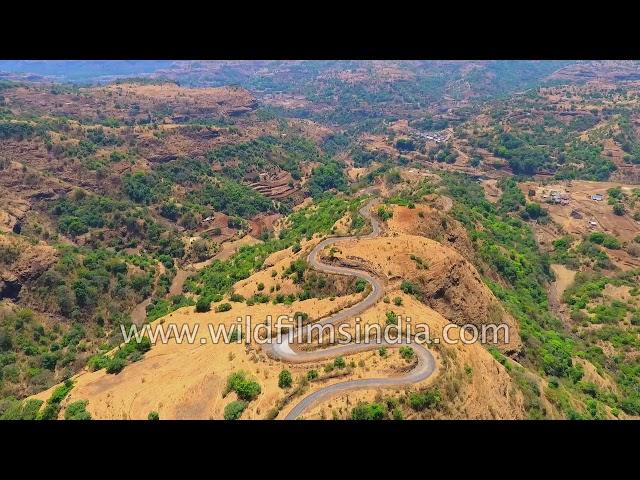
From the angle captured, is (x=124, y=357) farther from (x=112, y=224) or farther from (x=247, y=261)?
(x=112, y=224)

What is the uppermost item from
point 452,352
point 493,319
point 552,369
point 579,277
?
point 452,352

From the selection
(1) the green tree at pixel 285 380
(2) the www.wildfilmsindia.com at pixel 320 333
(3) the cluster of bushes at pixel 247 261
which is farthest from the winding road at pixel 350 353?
(3) the cluster of bushes at pixel 247 261

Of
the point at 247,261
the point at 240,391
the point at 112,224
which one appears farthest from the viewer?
the point at 112,224

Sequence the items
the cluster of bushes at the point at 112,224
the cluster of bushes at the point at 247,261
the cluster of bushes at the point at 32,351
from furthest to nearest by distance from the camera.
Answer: the cluster of bushes at the point at 112,224, the cluster of bushes at the point at 247,261, the cluster of bushes at the point at 32,351

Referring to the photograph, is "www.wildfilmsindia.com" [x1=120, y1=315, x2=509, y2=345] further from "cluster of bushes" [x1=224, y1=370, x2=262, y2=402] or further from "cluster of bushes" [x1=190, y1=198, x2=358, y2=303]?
"cluster of bushes" [x1=190, y1=198, x2=358, y2=303]

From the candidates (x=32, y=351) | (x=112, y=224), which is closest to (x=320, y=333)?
(x=32, y=351)

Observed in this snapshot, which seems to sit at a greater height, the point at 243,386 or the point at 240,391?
the point at 243,386

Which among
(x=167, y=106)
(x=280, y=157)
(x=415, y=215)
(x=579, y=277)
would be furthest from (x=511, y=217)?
(x=167, y=106)

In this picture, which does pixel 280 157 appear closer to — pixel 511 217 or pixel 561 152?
pixel 511 217

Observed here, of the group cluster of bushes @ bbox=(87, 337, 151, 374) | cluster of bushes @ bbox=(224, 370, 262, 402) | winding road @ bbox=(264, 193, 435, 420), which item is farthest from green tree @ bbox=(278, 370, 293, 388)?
cluster of bushes @ bbox=(87, 337, 151, 374)

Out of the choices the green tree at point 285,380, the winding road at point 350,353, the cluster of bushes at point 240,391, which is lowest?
the cluster of bushes at point 240,391

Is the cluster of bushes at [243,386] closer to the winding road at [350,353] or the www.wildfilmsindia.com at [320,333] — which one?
the winding road at [350,353]
